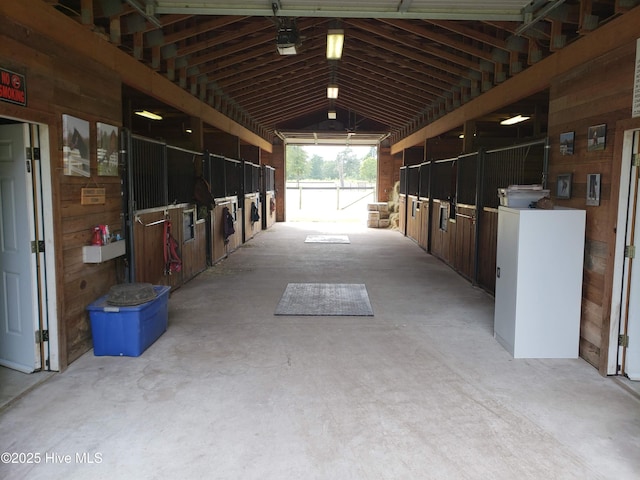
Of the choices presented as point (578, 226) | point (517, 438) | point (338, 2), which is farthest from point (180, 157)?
point (517, 438)

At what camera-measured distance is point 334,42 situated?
18.5 feet

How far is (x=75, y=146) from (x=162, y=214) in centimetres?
200

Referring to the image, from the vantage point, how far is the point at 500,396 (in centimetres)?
309

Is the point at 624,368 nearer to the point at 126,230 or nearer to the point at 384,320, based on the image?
the point at 384,320

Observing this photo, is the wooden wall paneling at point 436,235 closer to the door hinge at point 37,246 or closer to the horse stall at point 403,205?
the horse stall at point 403,205

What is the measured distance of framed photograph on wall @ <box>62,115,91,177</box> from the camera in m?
3.45

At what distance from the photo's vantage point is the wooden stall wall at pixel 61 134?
304 centimetres

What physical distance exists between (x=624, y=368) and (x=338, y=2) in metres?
3.61

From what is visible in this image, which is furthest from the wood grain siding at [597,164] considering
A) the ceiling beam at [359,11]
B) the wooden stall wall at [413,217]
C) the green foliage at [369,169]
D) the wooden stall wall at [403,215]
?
the green foliage at [369,169]

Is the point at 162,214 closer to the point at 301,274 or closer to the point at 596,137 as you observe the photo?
the point at 301,274

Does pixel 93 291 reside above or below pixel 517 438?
above

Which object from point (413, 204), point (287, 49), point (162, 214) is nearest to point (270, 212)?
point (413, 204)

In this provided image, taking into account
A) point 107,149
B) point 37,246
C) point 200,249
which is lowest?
point 200,249

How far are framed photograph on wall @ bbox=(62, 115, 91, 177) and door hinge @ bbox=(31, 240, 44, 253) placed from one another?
53 cm
